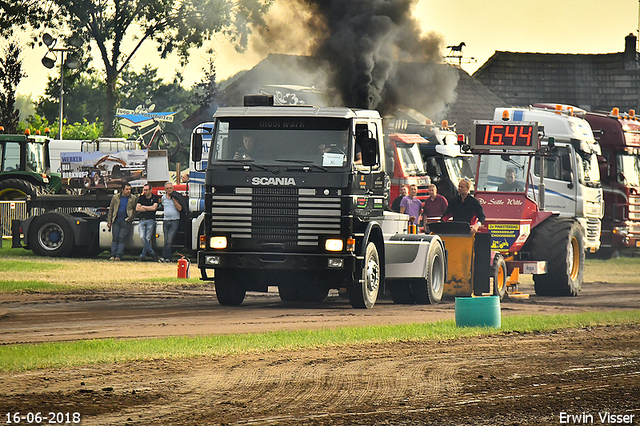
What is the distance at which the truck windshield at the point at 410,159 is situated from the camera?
2673cm

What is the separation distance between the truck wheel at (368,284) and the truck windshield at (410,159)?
10.3 metres

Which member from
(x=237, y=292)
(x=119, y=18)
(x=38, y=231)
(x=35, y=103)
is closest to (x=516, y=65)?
(x=119, y=18)

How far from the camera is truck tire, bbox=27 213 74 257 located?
27016 mm

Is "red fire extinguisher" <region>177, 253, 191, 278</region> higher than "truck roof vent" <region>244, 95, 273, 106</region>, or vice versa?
"truck roof vent" <region>244, 95, 273, 106</region>

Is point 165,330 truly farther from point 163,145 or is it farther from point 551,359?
point 163,145

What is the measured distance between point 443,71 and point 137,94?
7718 cm

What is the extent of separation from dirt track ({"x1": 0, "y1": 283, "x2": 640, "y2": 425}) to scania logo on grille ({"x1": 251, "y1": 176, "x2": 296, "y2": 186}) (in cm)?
196

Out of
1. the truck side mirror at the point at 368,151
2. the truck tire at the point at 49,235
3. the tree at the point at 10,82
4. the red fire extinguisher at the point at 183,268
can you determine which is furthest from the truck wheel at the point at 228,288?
Result: the tree at the point at 10,82

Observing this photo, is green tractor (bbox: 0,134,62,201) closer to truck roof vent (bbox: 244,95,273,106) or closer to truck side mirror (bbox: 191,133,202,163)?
truck side mirror (bbox: 191,133,202,163)

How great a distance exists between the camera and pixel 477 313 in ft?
46.8

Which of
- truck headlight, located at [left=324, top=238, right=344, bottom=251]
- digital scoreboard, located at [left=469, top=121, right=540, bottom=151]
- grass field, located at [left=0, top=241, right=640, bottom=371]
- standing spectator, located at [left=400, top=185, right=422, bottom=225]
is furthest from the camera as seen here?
standing spectator, located at [left=400, top=185, right=422, bottom=225]

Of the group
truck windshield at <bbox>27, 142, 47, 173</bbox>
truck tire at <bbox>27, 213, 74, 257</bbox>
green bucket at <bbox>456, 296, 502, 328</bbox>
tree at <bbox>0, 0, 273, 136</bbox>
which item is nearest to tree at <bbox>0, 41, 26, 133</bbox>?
tree at <bbox>0, 0, 273, 136</bbox>

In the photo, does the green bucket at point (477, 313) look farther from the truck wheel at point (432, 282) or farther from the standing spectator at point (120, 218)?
the standing spectator at point (120, 218)

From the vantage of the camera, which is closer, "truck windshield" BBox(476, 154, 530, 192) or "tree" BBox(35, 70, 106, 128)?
"truck windshield" BBox(476, 154, 530, 192)
